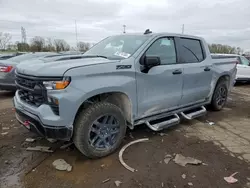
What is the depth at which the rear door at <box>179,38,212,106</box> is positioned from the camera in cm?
424

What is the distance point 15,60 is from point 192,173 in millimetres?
6779

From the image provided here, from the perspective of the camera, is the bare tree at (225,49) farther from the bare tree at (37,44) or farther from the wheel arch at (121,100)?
the wheel arch at (121,100)

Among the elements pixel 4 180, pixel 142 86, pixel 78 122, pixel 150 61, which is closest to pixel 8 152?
pixel 4 180

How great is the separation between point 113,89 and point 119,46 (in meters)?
1.13

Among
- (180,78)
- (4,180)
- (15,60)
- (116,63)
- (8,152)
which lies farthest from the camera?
(15,60)

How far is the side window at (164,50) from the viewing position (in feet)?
12.1

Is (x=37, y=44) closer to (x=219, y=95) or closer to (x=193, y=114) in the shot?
(x=219, y=95)

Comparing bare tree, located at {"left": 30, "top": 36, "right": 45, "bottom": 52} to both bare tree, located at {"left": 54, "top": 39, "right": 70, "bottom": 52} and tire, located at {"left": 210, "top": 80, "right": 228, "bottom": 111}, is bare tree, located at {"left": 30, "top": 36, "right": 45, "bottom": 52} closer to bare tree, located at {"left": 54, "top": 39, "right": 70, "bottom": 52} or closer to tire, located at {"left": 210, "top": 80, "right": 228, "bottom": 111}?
bare tree, located at {"left": 54, "top": 39, "right": 70, "bottom": 52}

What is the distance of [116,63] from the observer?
3.10m

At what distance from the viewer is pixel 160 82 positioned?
3.68 meters

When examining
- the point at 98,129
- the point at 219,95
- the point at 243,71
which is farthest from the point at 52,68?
the point at 243,71

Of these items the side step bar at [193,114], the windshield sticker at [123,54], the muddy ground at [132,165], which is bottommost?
the muddy ground at [132,165]

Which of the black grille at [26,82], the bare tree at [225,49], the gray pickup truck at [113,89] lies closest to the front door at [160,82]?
the gray pickup truck at [113,89]

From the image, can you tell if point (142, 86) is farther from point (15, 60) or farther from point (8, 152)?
point (15, 60)
